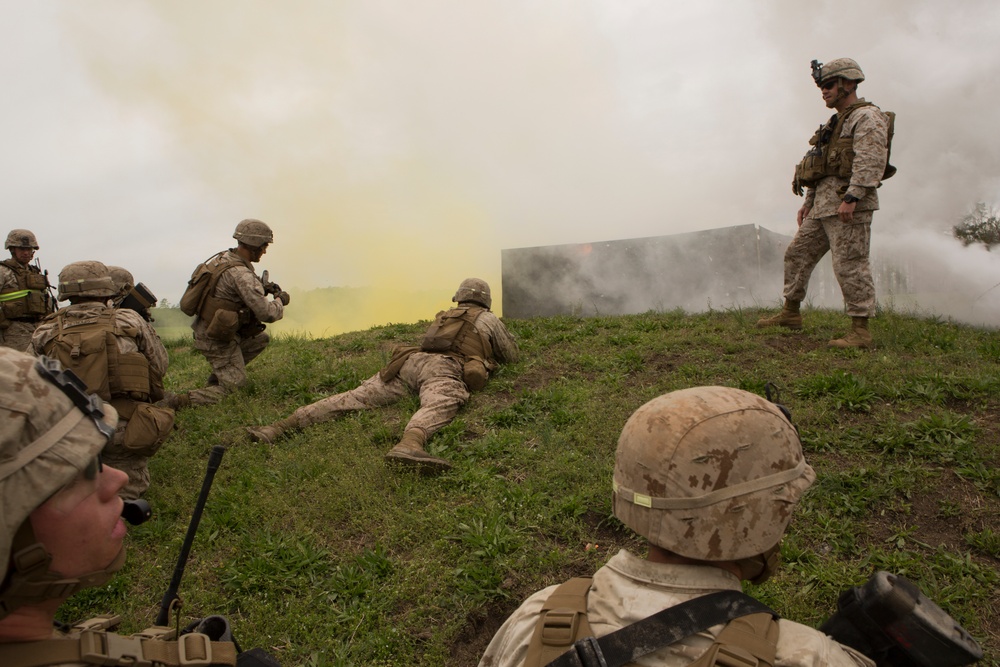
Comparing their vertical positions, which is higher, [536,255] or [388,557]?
[536,255]

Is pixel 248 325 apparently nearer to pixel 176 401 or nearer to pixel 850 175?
pixel 176 401

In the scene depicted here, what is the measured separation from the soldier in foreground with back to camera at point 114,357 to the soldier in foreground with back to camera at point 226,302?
1.79 m

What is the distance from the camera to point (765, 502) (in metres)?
2.03

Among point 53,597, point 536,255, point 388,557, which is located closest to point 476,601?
point 388,557

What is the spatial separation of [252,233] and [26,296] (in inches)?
132

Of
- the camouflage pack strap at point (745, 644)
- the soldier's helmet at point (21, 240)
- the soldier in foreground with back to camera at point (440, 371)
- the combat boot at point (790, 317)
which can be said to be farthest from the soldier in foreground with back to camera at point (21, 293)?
the camouflage pack strap at point (745, 644)

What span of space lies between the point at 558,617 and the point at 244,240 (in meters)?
7.12

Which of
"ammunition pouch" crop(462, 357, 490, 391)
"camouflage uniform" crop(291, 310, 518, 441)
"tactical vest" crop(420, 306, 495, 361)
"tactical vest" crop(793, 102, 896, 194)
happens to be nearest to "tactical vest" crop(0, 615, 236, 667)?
"camouflage uniform" crop(291, 310, 518, 441)

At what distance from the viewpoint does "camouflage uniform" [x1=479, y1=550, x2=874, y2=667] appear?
1770 millimetres

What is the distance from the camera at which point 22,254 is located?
30.3ft

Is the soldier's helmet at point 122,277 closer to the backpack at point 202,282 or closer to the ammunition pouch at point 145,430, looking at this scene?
the backpack at point 202,282

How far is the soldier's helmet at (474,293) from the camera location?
313 inches

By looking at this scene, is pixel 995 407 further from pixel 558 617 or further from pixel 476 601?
pixel 558 617

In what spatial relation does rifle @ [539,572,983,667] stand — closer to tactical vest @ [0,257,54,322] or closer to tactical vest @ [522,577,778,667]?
tactical vest @ [522,577,778,667]
